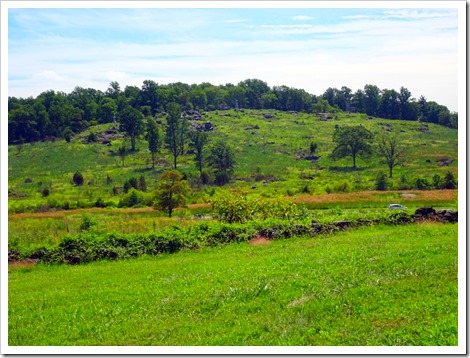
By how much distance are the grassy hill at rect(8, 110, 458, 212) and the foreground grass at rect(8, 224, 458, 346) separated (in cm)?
3804

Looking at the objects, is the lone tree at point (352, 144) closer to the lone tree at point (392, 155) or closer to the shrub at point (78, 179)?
the lone tree at point (392, 155)

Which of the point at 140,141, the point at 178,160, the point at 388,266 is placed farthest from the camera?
the point at 140,141

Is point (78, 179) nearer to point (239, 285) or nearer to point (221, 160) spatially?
point (221, 160)

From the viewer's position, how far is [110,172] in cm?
8575

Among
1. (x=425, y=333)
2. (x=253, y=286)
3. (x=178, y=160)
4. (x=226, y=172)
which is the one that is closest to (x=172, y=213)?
(x=253, y=286)

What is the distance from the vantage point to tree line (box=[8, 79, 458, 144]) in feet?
386

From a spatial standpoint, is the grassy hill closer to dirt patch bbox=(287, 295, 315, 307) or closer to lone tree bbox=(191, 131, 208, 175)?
lone tree bbox=(191, 131, 208, 175)

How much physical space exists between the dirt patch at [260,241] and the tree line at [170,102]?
100125 mm

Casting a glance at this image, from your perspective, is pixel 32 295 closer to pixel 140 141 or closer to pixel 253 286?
pixel 253 286

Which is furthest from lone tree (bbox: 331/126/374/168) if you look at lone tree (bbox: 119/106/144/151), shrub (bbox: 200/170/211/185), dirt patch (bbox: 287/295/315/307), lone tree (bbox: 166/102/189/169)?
dirt patch (bbox: 287/295/315/307)

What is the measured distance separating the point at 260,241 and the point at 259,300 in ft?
25.0

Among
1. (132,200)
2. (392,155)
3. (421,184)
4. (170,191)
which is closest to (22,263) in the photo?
(170,191)

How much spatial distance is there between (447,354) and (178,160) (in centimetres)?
8950

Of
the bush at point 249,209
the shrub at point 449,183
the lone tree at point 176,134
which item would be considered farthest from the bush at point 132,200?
the lone tree at point 176,134
